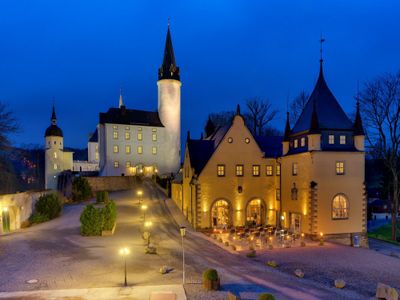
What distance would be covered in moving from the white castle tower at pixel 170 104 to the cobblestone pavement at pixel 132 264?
108 ft

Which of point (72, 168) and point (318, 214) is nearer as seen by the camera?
point (318, 214)

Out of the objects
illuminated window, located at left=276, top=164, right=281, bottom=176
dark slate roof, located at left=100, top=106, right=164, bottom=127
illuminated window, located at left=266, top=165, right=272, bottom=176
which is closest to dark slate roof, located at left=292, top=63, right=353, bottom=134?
illuminated window, located at left=276, top=164, right=281, bottom=176

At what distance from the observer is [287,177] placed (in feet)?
96.7

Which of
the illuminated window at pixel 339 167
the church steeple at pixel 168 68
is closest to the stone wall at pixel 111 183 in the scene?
the church steeple at pixel 168 68

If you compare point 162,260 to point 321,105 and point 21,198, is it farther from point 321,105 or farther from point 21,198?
point 321,105

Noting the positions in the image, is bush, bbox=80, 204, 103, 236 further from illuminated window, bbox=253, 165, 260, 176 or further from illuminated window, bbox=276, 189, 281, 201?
illuminated window, bbox=276, 189, 281, 201

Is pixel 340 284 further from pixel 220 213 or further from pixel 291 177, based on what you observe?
pixel 220 213

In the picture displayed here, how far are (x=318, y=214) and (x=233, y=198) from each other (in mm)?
7491

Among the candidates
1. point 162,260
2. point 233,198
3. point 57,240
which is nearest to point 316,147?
point 233,198

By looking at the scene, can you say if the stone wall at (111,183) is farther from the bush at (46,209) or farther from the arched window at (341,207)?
A: the arched window at (341,207)

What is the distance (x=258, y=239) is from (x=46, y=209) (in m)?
21.2

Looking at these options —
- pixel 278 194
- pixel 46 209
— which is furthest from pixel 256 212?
pixel 46 209

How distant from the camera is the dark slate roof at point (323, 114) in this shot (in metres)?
27.3

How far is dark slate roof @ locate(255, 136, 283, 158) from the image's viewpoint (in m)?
31.5
